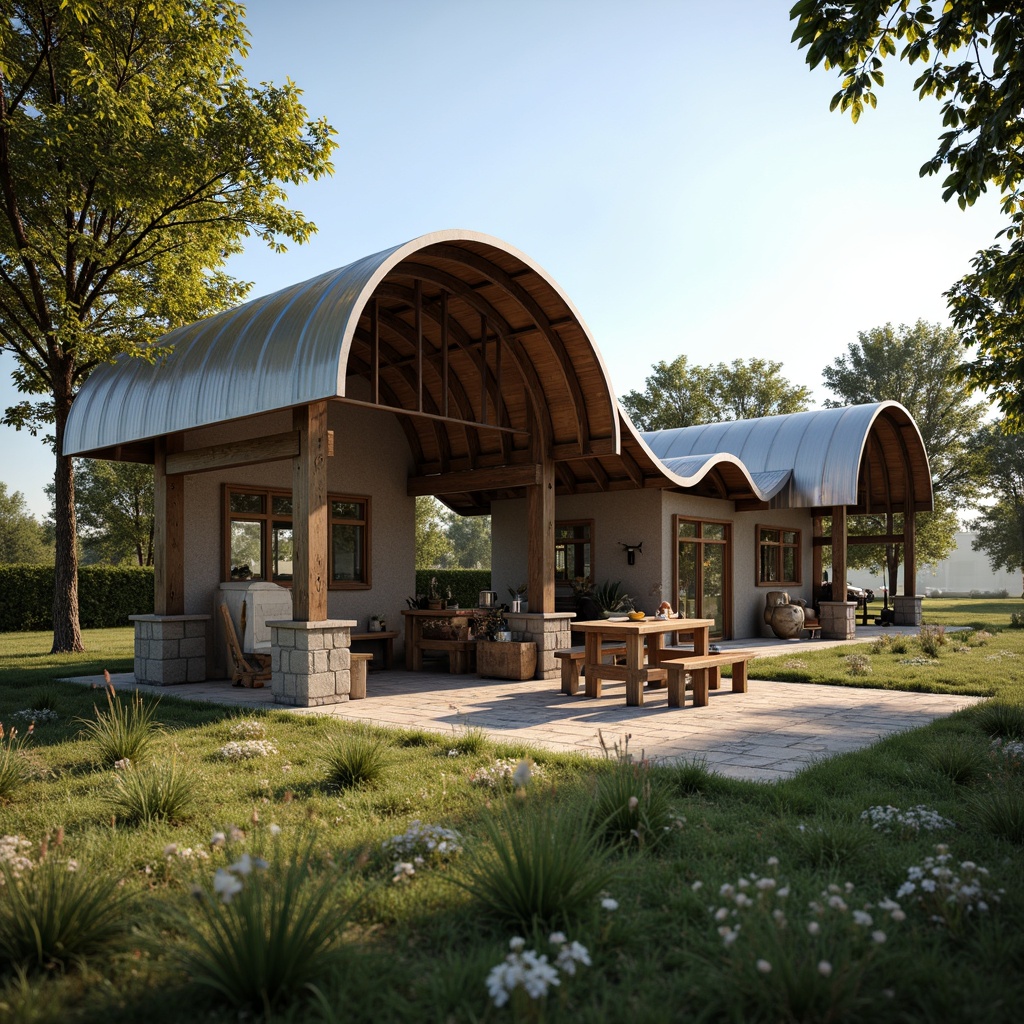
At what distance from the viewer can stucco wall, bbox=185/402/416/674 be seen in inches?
468

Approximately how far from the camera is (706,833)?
14.8 feet

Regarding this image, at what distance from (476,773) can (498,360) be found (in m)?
6.98

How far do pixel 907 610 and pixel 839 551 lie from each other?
531 centimetres

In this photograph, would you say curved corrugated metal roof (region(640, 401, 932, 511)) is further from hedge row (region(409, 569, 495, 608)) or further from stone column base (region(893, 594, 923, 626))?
hedge row (region(409, 569, 495, 608))

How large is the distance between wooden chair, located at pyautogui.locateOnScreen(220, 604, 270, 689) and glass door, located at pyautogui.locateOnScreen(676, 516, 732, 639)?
8.13 meters

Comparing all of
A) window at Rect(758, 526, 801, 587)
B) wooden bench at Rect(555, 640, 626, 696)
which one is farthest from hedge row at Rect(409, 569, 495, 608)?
wooden bench at Rect(555, 640, 626, 696)

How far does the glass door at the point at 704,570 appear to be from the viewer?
16.6 m

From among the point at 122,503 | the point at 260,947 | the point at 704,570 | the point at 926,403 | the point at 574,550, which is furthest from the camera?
the point at 926,403

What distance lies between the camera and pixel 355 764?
5.69 metres

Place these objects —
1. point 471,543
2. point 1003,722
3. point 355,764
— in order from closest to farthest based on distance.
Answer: point 355,764
point 1003,722
point 471,543

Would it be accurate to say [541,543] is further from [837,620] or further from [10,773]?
[837,620]

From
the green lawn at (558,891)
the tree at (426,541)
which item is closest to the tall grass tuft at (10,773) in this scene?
the green lawn at (558,891)

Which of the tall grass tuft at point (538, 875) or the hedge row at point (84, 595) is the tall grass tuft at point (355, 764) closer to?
the tall grass tuft at point (538, 875)

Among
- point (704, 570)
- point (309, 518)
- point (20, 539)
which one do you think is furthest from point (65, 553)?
point (20, 539)
